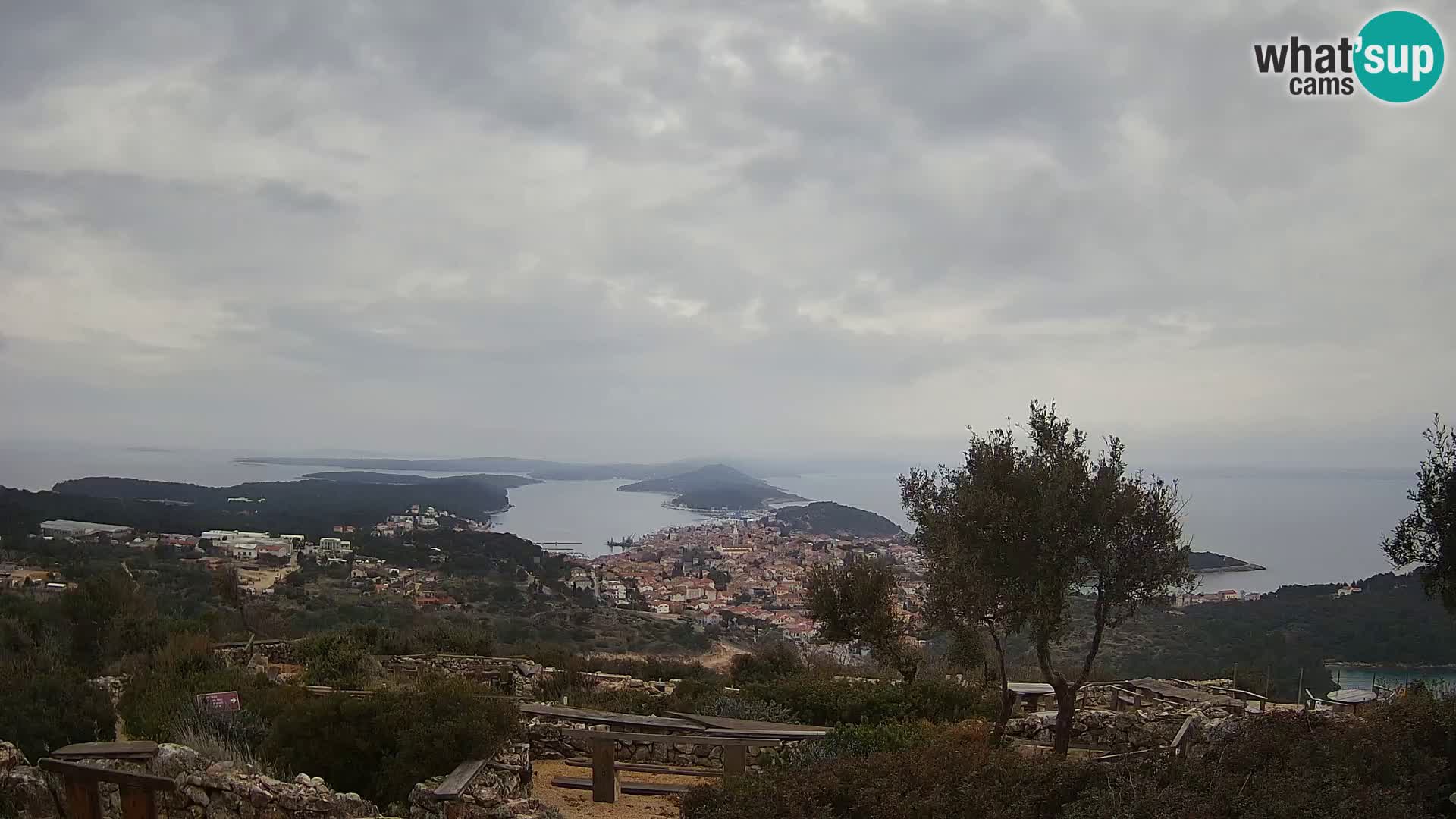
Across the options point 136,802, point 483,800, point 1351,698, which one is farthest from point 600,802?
point 1351,698

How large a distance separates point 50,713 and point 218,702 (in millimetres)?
1684

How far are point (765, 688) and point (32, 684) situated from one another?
881 centimetres

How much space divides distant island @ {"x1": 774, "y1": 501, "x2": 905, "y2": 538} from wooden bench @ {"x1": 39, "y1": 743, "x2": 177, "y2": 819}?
38.5m

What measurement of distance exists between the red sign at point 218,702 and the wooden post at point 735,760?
5292 mm

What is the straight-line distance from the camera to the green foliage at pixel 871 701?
11.1 meters

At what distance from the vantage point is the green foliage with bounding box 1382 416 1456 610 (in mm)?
8094

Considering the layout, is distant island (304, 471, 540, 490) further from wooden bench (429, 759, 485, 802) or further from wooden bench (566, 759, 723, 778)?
wooden bench (429, 759, 485, 802)

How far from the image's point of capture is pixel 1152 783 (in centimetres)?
567

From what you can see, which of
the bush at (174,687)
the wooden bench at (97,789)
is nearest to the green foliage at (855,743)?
the wooden bench at (97,789)

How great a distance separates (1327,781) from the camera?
18.4 ft

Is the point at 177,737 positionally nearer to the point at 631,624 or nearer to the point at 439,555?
the point at 631,624

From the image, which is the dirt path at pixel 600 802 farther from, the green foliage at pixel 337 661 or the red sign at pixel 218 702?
the green foliage at pixel 337 661

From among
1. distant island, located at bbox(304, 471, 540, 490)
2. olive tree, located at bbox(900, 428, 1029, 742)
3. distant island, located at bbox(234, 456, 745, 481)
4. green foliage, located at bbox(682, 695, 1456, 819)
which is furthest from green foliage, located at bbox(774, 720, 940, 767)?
distant island, located at bbox(234, 456, 745, 481)

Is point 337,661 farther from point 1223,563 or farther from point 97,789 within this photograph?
point 1223,563
